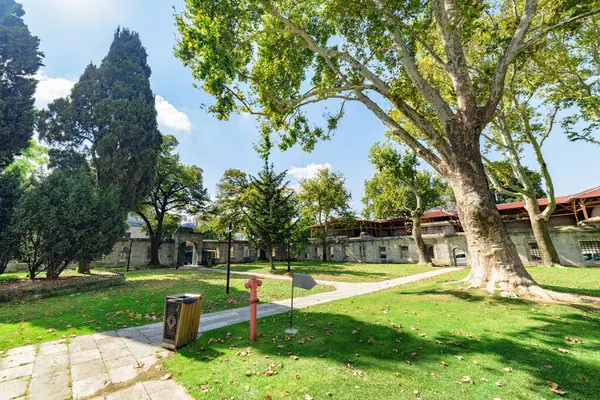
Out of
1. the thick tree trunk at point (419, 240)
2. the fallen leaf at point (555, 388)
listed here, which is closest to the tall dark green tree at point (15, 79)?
the fallen leaf at point (555, 388)

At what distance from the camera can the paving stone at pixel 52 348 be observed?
496cm

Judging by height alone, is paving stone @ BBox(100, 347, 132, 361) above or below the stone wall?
below

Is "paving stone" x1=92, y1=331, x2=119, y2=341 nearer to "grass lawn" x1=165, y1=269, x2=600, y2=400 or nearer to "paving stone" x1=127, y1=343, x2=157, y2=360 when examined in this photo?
"paving stone" x1=127, y1=343, x2=157, y2=360

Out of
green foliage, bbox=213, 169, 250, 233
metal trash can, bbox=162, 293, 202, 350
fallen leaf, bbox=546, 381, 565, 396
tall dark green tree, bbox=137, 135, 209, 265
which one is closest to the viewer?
fallen leaf, bbox=546, 381, 565, 396

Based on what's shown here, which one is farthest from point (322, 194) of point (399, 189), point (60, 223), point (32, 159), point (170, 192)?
point (32, 159)

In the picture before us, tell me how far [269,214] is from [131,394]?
16186mm

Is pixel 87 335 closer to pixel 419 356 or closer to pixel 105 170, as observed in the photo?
pixel 419 356

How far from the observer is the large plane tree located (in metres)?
8.32

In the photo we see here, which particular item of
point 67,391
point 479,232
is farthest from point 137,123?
point 479,232

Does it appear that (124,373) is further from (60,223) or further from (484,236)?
(60,223)

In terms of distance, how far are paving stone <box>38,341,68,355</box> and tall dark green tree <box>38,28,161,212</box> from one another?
15804mm

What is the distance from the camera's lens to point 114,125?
2045 centimetres

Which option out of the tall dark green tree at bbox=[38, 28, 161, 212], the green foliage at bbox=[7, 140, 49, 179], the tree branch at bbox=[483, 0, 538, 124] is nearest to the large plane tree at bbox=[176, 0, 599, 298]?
the tree branch at bbox=[483, 0, 538, 124]

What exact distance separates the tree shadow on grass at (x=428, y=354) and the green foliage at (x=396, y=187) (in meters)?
18.6
